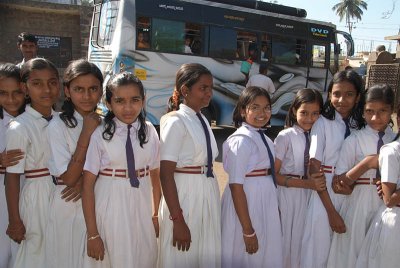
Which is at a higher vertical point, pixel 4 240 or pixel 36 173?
pixel 36 173

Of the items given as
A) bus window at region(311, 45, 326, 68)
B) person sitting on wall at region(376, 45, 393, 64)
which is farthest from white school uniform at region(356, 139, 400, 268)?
person sitting on wall at region(376, 45, 393, 64)

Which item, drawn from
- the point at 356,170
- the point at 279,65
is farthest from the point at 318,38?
the point at 356,170

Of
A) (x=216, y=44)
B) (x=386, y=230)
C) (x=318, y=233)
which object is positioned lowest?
(x=318, y=233)

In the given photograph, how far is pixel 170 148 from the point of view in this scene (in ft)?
6.40

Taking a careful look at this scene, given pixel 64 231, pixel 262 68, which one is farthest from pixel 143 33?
pixel 64 231

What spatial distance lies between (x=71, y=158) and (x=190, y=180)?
0.66m

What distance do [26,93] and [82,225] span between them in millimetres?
946

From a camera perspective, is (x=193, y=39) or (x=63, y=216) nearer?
(x=63, y=216)

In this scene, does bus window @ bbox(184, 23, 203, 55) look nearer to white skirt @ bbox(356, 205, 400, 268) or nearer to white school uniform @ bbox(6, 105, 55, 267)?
white school uniform @ bbox(6, 105, 55, 267)

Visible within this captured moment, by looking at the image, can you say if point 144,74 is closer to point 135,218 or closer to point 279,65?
point 279,65

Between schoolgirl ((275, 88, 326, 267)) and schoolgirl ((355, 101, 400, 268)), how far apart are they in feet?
1.43

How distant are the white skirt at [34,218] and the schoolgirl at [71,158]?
7 cm

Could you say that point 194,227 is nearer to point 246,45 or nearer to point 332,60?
point 246,45

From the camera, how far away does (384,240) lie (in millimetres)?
2016
